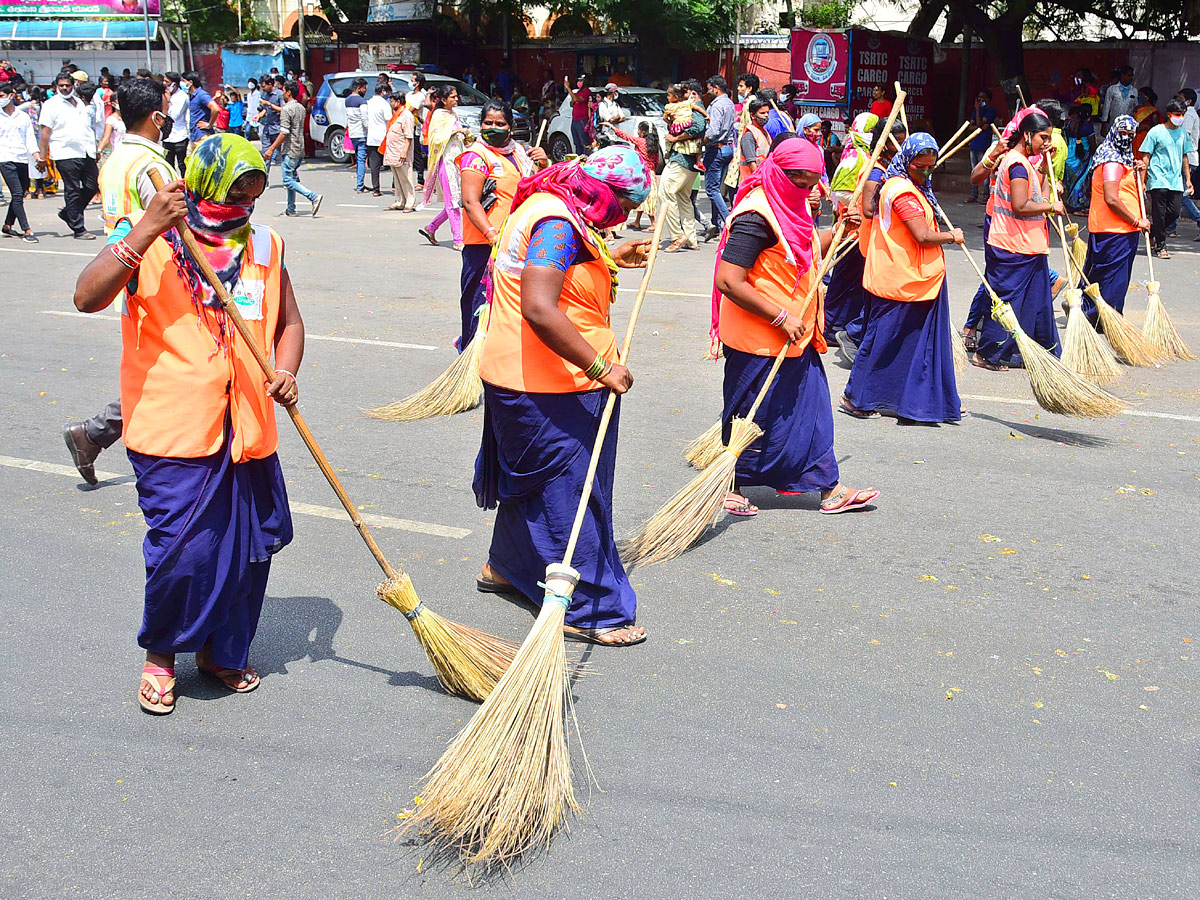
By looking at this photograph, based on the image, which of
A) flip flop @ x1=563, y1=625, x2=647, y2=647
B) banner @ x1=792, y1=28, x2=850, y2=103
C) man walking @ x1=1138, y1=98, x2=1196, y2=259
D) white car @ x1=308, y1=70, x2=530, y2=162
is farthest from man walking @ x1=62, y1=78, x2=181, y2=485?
white car @ x1=308, y1=70, x2=530, y2=162

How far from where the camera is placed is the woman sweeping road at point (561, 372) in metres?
3.71

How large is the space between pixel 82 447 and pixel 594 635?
2744 mm

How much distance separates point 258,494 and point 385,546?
145cm

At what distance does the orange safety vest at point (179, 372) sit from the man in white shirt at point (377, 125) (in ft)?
48.3

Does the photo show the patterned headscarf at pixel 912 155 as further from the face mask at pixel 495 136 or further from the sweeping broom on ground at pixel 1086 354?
the face mask at pixel 495 136

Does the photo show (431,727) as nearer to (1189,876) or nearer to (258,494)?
(258,494)

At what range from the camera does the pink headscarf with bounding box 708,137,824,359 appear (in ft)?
15.8

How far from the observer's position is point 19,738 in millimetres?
3416

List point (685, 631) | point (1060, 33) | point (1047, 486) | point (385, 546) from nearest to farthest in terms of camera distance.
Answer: point (685, 631) → point (385, 546) → point (1047, 486) → point (1060, 33)

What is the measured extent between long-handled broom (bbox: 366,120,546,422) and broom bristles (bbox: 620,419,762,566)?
2.32m

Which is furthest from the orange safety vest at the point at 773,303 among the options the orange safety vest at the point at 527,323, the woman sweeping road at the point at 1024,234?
the woman sweeping road at the point at 1024,234

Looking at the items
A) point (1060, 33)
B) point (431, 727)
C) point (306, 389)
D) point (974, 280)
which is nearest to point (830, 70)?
point (1060, 33)

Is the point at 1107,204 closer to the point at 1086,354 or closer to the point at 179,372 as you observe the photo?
the point at 1086,354

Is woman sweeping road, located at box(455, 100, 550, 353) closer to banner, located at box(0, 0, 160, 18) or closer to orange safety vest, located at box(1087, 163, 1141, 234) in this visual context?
orange safety vest, located at box(1087, 163, 1141, 234)
